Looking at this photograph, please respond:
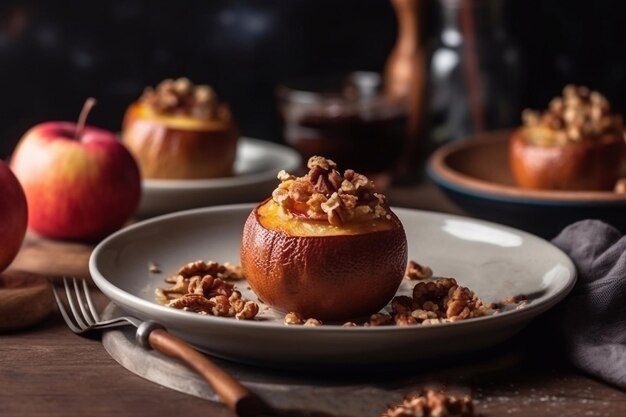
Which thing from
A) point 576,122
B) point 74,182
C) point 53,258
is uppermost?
point 576,122

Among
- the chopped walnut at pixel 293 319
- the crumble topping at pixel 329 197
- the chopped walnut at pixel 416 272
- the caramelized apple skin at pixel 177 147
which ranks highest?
the crumble topping at pixel 329 197

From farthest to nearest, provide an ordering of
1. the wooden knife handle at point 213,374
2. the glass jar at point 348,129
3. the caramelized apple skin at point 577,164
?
1. the glass jar at point 348,129
2. the caramelized apple skin at point 577,164
3. the wooden knife handle at point 213,374

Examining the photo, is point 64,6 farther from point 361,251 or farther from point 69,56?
point 361,251

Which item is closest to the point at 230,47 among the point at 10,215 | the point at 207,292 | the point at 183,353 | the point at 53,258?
the point at 53,258

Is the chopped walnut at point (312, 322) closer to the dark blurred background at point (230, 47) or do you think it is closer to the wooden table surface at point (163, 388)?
the wooden table surface at point (163, 388)

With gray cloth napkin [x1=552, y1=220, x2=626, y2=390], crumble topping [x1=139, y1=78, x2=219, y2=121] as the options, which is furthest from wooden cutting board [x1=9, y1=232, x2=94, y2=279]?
gray cloth napkin [x1=552, y1=220, x2=626, y2=390]

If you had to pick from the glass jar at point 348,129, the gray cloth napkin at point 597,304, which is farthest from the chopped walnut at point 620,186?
the glass jar at point 348,129

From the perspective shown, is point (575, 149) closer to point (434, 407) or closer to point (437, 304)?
point (437, 304)
